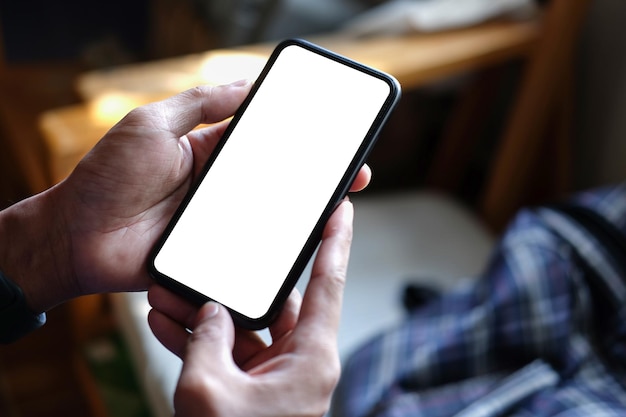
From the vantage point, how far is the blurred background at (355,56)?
88cm

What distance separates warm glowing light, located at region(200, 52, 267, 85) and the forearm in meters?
0.27

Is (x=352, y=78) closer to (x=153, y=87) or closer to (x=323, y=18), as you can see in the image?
(x=153, y=87)

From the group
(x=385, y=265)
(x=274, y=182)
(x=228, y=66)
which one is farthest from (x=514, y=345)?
(x=228, y=66)

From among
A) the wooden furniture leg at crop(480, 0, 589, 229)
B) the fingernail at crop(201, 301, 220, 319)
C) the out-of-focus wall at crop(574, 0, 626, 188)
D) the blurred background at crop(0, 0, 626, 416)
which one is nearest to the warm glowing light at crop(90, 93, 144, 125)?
the blurred background at crop(0, 0, 626, 416)

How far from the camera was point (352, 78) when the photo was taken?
0.54 meters

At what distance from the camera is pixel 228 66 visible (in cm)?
80

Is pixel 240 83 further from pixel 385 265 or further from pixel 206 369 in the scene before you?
pixel 385 265

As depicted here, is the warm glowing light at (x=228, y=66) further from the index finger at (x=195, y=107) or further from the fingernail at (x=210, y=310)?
the fingernail at (x=210, y=310)

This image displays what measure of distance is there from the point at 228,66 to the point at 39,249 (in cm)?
35

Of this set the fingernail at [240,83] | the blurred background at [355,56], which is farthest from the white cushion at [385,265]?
the fingernail at [240,83]

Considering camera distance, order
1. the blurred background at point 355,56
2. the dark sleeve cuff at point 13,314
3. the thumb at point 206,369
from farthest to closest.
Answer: the blurred background at point 355,56, the dark sleeve cuff at point 13,314, the thumb at point 206,369

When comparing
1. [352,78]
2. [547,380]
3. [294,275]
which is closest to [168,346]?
[294,275]

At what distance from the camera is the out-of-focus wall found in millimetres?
969

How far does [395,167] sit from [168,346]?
744 mm
